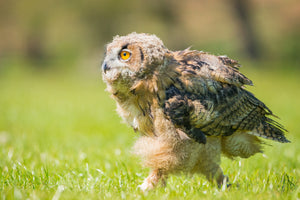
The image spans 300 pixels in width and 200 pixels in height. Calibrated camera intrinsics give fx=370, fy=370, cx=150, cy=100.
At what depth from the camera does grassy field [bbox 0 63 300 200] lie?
3.21 metres

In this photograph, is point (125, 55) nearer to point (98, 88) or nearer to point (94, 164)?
point (94, 164)

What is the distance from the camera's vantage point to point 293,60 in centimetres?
1988

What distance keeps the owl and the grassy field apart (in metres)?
0.29

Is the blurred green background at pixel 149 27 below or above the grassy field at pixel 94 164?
above

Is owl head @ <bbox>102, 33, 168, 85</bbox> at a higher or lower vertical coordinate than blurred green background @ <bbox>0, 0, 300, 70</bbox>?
lower

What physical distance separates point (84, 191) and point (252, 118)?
180 centimetres

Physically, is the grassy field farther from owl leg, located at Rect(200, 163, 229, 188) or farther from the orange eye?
the orange eye

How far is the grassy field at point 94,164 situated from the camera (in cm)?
321

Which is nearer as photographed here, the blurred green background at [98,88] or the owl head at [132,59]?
the owl head at [132,59]

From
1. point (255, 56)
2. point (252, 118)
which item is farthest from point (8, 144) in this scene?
point (255, 56)

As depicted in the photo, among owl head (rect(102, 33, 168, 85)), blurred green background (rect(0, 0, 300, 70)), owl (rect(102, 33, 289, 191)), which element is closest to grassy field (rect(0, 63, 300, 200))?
owl (rect(102, 33, 289, 191))

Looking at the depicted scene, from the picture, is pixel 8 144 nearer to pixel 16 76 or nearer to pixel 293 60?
pixel 293 60

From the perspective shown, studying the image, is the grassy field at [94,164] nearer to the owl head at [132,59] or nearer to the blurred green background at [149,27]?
the owl head at [132,59]

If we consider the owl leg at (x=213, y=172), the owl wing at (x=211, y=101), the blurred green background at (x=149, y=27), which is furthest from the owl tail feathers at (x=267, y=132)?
the blurred green background at (x=149, y=27)
